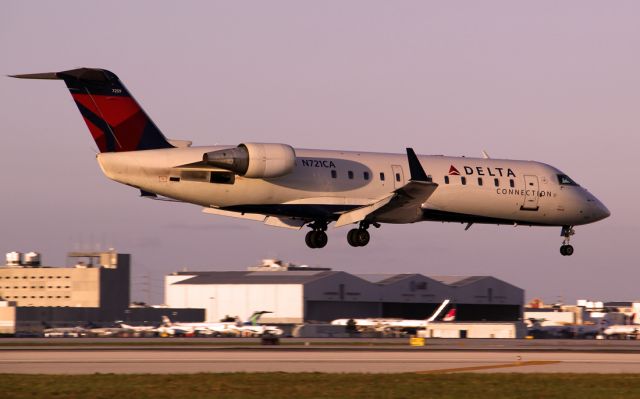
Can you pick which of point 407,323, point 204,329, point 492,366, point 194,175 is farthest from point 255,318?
point 492,366

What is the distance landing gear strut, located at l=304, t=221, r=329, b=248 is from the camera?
41.7m

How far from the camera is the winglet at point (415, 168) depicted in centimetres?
3838

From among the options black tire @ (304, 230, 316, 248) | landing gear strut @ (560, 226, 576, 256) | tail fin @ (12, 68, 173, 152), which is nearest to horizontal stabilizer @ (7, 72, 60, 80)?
tail fin @ (12, 68, 173, 152)

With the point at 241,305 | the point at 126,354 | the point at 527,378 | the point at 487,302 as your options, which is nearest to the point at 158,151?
the point at 126,354

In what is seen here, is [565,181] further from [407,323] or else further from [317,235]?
[407,323]

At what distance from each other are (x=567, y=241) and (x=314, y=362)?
17.6 m

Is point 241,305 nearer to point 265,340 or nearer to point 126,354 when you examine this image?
point 265,340

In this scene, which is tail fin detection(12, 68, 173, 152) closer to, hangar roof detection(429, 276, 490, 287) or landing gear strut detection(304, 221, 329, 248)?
landing gear strut detection(304, 221, 329, 248)

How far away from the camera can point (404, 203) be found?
129 ft

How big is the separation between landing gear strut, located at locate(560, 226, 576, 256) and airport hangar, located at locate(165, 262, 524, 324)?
4214cm

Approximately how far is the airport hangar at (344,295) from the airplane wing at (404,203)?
45768 millimetres

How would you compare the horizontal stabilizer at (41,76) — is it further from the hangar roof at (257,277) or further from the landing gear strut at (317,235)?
the hangar roof at (257,277)

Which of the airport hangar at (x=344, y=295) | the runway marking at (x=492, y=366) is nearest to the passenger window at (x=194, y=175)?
the runway marking at (x=492, y=366)

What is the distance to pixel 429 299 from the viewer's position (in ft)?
301
